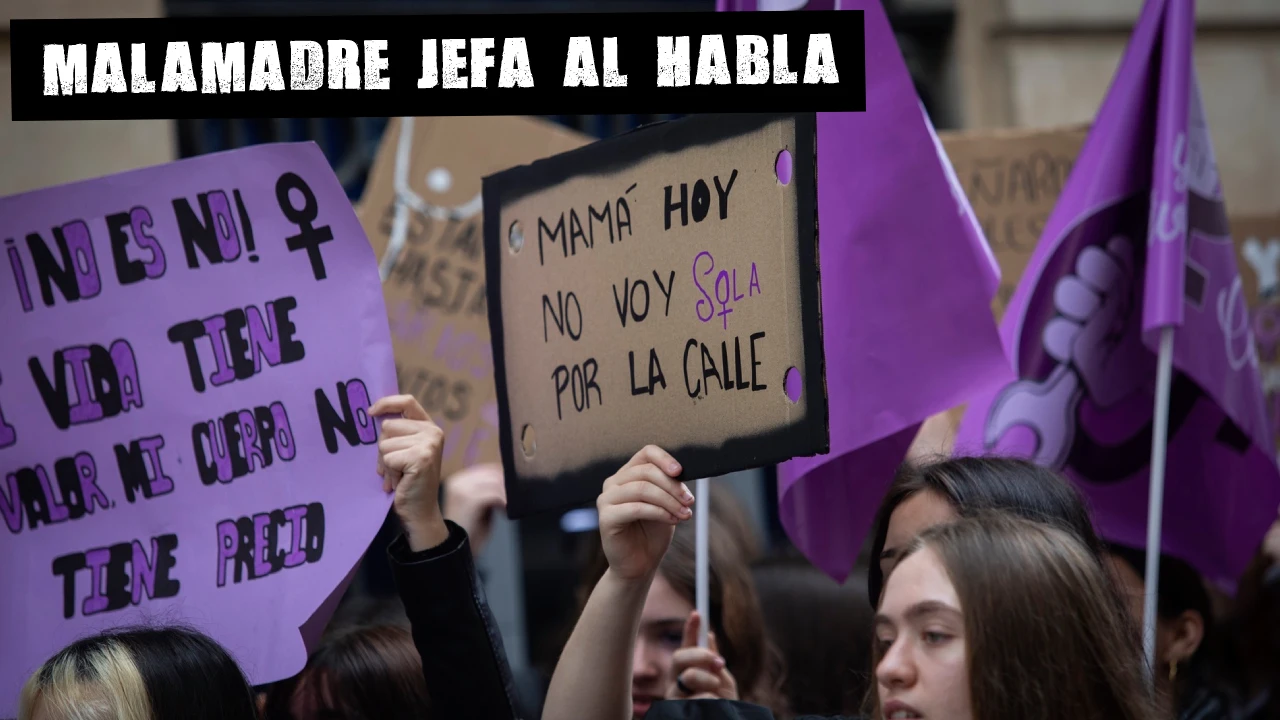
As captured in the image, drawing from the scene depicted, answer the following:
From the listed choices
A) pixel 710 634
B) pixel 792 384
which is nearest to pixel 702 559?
pixel 710 634

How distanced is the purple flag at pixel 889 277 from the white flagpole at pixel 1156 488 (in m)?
0.45

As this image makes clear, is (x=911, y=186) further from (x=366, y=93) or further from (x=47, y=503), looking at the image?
(x=47, y=503)

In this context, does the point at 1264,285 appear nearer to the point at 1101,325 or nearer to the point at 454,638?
the point at 1101,325

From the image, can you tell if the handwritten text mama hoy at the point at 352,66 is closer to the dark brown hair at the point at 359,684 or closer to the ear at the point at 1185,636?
the dark brown hair at the point at 359,684

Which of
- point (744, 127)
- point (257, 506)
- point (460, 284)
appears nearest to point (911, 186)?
point (744, 127)

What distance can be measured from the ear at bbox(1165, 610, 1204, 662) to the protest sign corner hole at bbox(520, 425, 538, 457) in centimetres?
125

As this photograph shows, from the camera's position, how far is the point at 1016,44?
6.27 metres

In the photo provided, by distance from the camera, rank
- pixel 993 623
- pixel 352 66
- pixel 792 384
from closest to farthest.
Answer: pixel 993 623, pixel 792 384, pixel 352 66

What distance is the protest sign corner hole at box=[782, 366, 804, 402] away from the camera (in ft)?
6.57

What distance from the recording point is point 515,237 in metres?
2.48

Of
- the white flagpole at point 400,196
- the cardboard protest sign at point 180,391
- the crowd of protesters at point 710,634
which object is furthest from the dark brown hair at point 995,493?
the white flagpole at point 400,196

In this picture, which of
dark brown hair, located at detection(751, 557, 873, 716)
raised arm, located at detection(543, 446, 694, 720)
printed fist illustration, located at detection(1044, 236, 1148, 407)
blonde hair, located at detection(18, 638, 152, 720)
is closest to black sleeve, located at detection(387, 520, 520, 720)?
raised arm, located at detection(543, 446, 694, 720)

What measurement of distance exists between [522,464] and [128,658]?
63 cm

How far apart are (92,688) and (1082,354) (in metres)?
1.90
